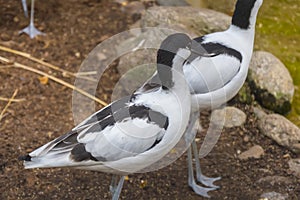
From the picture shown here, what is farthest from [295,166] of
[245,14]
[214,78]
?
[245,14]

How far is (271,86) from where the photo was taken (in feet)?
13.9

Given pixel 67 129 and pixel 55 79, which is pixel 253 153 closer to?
pixel 67 129

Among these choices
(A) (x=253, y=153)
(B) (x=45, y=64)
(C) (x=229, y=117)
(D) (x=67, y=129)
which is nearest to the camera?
(A) (x=253, y=153)

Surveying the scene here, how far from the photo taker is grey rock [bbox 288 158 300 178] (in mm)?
3789

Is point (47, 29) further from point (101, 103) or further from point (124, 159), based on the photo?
point (124, 159)

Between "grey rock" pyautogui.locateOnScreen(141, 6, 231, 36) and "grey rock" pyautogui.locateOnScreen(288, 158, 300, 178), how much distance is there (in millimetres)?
1078

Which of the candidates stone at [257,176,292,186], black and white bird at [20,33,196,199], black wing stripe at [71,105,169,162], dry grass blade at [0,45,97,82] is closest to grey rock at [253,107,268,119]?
stone at [257,176,292,186]

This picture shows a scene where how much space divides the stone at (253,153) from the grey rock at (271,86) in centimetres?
42

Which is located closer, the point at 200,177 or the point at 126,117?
the point at 126,117

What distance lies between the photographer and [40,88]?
14.6 feet

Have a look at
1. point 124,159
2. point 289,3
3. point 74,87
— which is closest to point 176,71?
point 124,159

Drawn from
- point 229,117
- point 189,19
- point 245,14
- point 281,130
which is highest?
point 245,14

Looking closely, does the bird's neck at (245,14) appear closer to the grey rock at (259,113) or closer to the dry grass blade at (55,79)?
the grey rock at (259,113)

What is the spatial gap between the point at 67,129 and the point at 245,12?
4.41 ft
